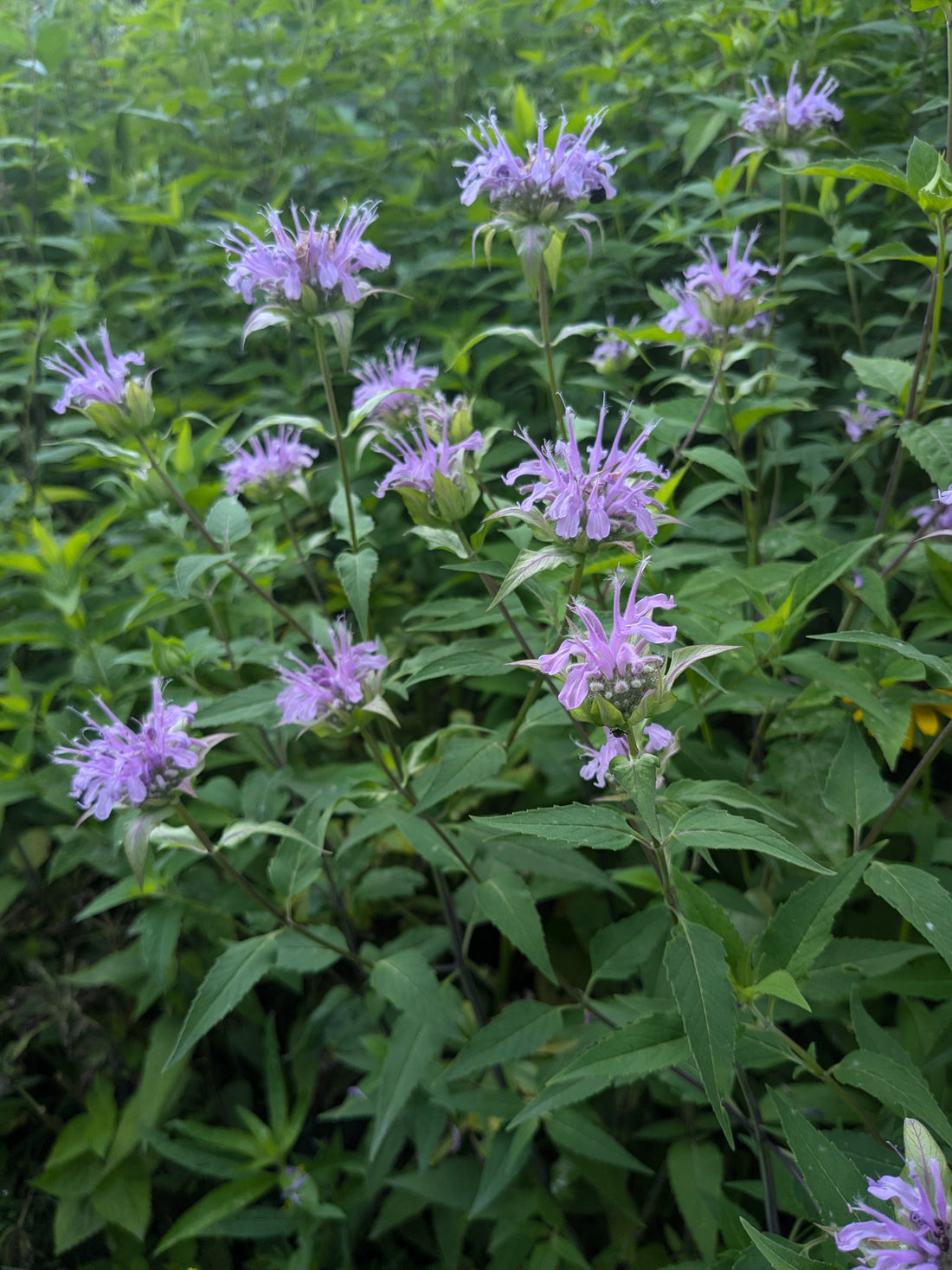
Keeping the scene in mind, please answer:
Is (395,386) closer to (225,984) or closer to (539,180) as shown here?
(539,180)

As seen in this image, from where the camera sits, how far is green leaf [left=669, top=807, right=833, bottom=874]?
690 mm

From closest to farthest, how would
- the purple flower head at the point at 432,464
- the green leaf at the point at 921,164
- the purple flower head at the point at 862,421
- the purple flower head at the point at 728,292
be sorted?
1. the green leaf at the point at 921,164
2. the purple flower head at the point at 432,464
3. the purple flower head at the point at 728,292
4. the purple flower head at the point at 862,421

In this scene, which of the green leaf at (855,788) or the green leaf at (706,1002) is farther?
the green leaf at (855,788)

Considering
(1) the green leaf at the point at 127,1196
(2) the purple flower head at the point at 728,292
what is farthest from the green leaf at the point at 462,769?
(1) the green leaf at the point at 127,1196

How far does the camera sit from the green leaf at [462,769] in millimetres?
1044

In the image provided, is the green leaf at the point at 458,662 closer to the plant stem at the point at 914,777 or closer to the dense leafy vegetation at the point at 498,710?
the dense leafy vegetation at the point at 498,710

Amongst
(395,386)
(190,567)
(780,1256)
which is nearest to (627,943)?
(780,1256)

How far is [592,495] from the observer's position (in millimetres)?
915

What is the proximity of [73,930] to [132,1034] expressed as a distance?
0.28 meters

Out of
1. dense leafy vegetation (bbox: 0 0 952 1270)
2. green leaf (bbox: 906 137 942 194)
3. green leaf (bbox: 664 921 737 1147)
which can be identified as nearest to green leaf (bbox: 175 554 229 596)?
dense leafy vegetation (bbox: 0 0 952 1270)

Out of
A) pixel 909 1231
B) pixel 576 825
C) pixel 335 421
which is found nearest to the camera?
pixel 909 1231

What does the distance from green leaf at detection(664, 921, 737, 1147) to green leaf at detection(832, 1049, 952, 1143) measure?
0.70ft

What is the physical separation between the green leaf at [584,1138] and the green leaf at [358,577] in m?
0.77

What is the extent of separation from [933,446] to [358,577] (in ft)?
2.60
